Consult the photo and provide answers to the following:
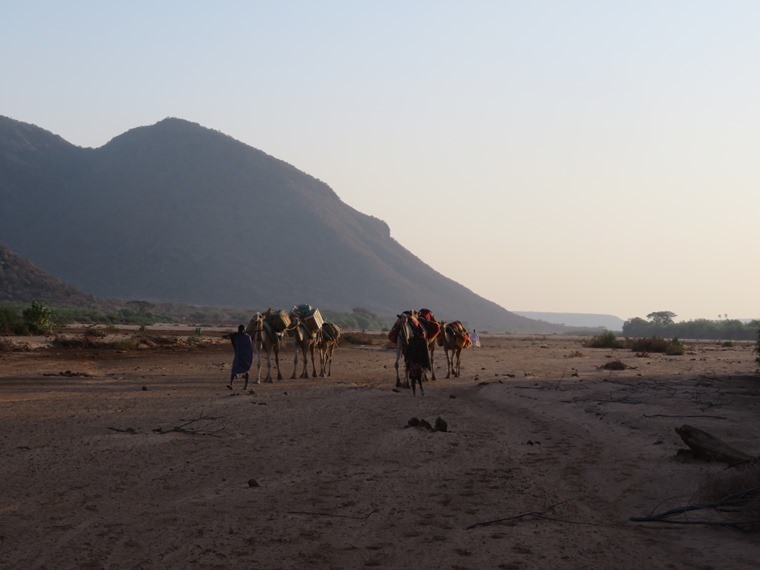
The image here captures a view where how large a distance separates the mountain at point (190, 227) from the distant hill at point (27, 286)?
148 feet

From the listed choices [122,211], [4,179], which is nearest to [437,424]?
[122,211]

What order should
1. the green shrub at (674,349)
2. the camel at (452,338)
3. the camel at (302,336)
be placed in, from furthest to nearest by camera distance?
the green shrub at (674,349) → the camel at (452,338) → the camel at (302,336)

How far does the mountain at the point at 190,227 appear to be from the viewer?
157 meters

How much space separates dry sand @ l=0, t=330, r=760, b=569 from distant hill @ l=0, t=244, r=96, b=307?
72.7 m

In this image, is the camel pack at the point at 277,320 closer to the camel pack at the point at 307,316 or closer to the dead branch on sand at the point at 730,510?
the camel pack at the point at 307,316

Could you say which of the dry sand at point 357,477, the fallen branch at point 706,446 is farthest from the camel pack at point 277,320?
the fallen branch at point 706,446

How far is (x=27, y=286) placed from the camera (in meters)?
95.3

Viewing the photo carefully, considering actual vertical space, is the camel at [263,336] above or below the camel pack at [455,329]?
below

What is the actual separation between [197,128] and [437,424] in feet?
607

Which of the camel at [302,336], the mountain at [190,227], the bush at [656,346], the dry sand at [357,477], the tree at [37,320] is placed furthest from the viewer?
the mountain at [190,227]

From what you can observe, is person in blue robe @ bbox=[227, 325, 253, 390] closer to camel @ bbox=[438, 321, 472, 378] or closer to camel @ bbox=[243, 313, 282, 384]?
camel @ bbox=[243, 313, 282, 384]

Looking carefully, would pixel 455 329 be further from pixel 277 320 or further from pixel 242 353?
pixel 242 353

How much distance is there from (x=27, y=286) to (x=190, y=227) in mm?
71759

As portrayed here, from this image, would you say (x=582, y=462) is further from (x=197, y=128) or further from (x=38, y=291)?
(x=197, y=128)
